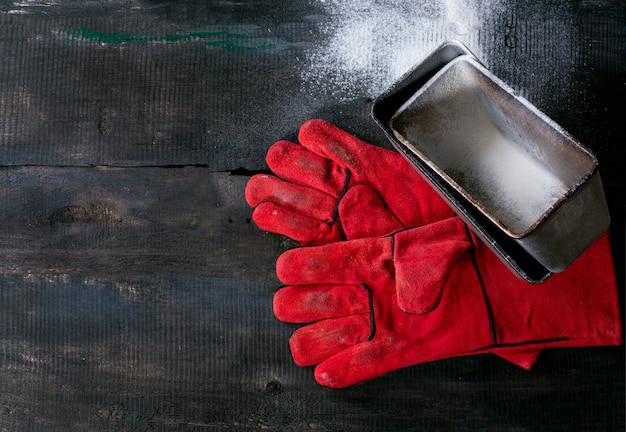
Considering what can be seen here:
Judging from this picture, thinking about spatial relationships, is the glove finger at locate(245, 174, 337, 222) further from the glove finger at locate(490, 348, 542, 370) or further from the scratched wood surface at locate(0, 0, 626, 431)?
the glove finger at locate(490, 348, 542, 370)

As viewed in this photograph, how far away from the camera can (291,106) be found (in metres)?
1.35

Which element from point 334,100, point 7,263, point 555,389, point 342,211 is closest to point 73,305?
point 7,263

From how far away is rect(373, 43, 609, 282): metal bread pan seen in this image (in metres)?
1.04

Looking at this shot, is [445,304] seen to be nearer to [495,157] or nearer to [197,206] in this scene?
[495,157]

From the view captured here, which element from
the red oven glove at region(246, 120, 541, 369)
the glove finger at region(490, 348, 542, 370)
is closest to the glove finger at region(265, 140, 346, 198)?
the red oven glove at region(246, 120, 541, 369)

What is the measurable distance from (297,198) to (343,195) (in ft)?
0.37

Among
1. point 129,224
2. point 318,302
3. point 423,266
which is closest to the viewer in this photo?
point 423,266

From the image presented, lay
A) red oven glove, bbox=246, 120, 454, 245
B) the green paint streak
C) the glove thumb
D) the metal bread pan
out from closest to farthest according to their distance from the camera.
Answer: the metal bread pan
the glove thumb
red oven glove, bbox=246, 120, 454, 245
the green paint streak

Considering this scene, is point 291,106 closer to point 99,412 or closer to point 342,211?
point 342,211

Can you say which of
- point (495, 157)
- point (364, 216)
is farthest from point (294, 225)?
point (495, 157)

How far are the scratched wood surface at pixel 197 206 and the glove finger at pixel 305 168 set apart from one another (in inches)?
2.7

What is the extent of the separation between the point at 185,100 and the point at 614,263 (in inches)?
47.0

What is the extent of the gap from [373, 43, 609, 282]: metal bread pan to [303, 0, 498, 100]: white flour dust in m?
0.19

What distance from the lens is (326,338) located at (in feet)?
4.12
